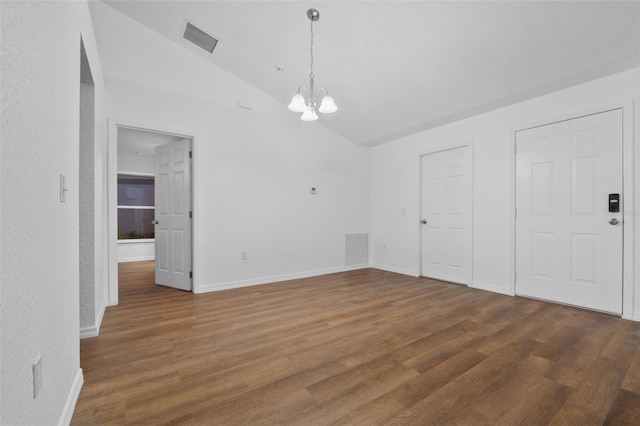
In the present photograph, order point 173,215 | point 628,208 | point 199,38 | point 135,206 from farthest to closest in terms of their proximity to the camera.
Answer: point 135,206
point 173,215
point 199,38
point 628,208

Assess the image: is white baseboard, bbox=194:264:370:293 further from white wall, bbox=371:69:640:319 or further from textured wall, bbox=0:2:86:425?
textured wall, bbox=0:2:86:425

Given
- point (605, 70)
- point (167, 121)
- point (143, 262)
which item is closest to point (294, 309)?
point (167, 121)

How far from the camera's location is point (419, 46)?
3123 millimetres

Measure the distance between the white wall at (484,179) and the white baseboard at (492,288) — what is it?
0.04 ft

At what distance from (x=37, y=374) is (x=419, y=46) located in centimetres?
390

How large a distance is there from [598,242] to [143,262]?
8319 millimetres

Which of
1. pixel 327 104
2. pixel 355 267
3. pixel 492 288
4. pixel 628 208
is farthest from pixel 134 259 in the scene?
pixel 628 208

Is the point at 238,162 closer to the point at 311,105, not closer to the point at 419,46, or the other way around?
the point at 311,105

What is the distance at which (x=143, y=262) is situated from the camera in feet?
22.3

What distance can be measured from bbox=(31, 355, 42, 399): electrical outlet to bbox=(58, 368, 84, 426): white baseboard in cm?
42

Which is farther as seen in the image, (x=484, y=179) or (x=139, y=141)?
(x=139, y=141)

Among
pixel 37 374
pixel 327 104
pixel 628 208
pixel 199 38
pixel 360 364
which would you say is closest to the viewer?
pixel 37 374

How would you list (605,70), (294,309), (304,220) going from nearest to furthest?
(605,70) → (294,309) → (304,220)

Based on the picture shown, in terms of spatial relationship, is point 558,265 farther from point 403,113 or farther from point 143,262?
point 143,262
